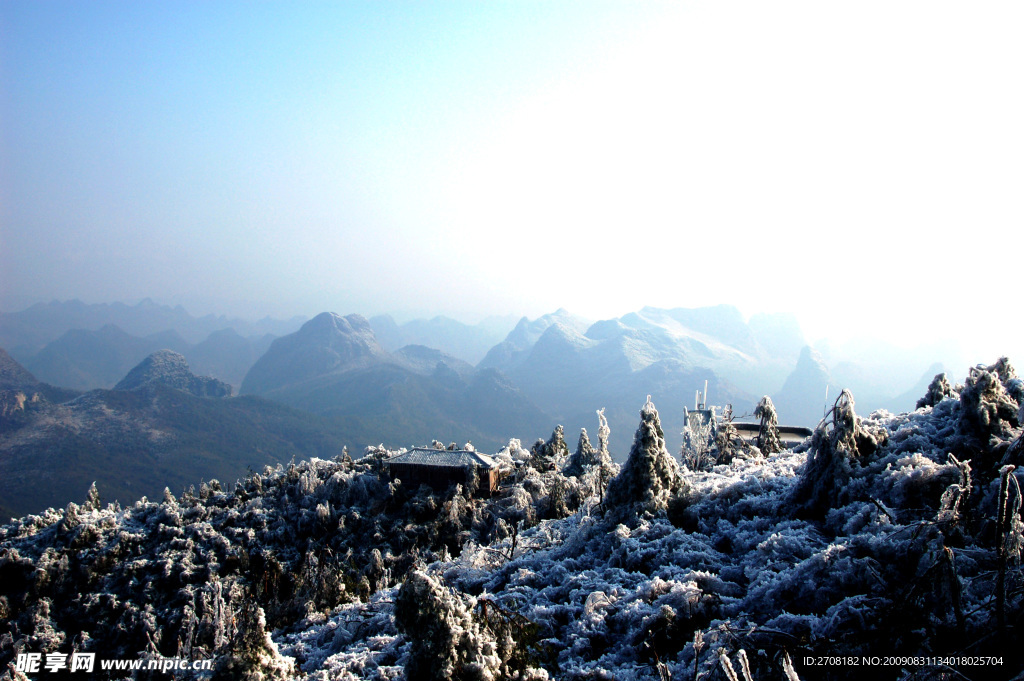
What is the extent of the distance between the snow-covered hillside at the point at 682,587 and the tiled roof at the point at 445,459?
35.6ft

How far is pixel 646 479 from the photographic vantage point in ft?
55.1

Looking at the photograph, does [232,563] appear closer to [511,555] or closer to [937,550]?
[511,555]

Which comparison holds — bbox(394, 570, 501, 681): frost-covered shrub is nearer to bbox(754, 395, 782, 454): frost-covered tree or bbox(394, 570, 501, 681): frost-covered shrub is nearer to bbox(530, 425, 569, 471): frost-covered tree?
bbox(754, 395, 782, 454): frost-covered tree

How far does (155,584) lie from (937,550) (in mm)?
35702

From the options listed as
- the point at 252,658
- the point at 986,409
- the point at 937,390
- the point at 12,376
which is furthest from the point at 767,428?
the point at 12,376

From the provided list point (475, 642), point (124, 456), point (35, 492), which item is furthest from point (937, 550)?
point (124, 456)

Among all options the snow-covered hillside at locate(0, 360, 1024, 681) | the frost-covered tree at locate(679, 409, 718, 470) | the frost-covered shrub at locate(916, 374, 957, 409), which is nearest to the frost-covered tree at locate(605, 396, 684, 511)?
the snow-covered hillside at locate(0, 360, 1024, 681)

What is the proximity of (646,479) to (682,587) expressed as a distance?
6.08 m

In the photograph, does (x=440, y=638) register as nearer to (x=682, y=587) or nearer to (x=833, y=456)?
(x=682, y=587)

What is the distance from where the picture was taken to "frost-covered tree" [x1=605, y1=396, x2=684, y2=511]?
16.7 m

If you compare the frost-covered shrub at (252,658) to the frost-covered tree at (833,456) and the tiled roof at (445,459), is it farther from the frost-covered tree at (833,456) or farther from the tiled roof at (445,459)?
the tiled roof at (445,459)

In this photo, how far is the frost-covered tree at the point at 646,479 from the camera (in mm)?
16703

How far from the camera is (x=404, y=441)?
176 metres

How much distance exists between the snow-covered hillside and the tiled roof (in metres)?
10.9
